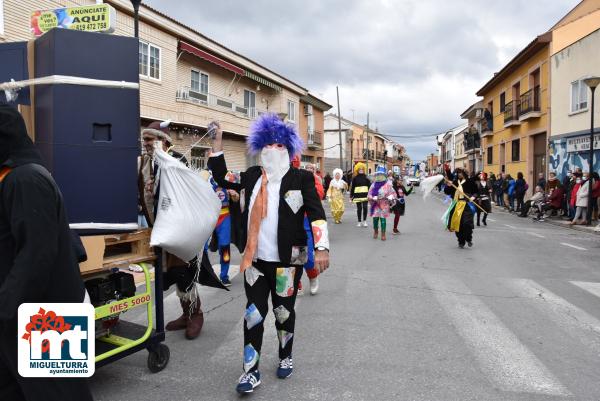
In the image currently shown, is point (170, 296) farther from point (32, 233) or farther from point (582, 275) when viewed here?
point (582, 275)

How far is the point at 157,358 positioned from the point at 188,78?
1864 cm

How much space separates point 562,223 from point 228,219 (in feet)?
46.1

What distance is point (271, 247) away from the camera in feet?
11.5

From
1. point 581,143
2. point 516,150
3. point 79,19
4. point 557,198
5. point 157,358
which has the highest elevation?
point 516,150

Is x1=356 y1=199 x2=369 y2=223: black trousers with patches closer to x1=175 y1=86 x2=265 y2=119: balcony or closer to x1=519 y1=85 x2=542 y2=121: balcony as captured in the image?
x1=175 y1=86 x2=265 y2=119: balcony

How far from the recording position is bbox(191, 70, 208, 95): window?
2136 cm

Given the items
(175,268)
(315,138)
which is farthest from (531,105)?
(175,268)

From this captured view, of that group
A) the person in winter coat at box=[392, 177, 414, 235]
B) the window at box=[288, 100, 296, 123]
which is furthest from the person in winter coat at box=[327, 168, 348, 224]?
the window at box=[288, 100, 296, 123]

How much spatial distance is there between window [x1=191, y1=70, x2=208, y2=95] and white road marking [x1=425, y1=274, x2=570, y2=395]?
57.9 feet

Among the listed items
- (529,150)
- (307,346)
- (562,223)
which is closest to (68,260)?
(307,346)

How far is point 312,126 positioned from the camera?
129 feet

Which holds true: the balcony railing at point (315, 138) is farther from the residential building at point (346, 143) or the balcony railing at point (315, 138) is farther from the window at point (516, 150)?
the window at point (516, 150)

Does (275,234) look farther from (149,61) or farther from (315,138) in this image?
(315,138)

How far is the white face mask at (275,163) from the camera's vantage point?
3.63 meters
